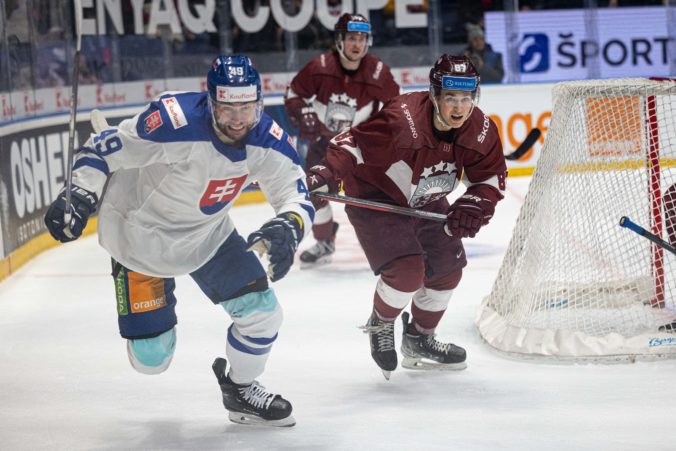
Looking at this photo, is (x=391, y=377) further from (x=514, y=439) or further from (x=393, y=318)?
(x=514, y=439)

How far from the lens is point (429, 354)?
147 inches

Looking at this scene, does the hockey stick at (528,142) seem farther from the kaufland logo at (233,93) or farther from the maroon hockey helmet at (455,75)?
the kaufland logo at (233,93)

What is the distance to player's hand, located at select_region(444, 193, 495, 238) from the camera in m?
3.33

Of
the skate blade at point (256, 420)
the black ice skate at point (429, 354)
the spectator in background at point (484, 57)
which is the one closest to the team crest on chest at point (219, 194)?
the skate blade at point (256, 420)

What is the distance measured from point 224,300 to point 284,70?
18.8 ft

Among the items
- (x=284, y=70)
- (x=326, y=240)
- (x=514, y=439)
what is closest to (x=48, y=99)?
(x=326, y=240)

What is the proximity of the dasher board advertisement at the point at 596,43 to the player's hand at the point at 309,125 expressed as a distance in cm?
412

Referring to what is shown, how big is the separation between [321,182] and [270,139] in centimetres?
43

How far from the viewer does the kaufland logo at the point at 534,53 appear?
910 centimetres

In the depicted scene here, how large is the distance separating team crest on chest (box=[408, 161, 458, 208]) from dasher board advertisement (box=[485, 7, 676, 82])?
5.87m

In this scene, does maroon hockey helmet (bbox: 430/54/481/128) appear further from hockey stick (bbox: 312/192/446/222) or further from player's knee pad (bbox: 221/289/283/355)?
player's knee pad (bbox: 221/289/283/355)

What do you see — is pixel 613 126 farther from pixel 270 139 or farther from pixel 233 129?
pixel 233 129

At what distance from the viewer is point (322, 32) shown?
8.67 m

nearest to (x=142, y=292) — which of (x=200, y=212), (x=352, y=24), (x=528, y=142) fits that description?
(x=200, y=212)
